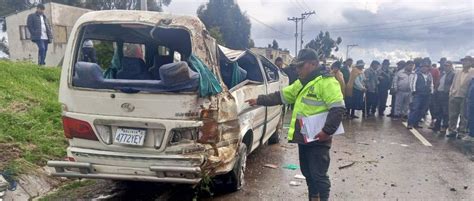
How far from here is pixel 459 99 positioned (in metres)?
8.23

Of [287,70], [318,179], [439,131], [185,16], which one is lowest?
[439,131]

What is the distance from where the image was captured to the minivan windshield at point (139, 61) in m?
3.54

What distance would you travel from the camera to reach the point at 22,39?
21125 mm

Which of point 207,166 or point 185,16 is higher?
point 185,16

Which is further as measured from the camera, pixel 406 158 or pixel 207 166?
pixel 406 158

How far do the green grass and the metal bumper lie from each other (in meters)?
1.40

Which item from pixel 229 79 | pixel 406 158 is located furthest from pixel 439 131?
pixel 229 79

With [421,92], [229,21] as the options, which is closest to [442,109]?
[421,92]

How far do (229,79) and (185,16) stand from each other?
150cm

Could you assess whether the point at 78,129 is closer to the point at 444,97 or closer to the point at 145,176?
the point at 145,176

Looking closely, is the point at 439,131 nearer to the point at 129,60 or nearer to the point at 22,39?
the point at 129,60

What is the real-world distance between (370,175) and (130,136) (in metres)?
3.56

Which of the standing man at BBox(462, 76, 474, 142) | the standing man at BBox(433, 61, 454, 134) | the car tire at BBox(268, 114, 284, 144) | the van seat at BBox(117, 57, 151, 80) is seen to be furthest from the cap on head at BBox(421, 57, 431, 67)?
the van seat at BBox(117, 57, 151, 80)

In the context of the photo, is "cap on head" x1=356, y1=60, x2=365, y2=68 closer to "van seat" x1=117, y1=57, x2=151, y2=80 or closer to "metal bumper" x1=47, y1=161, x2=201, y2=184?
"van seat" x1=117, y1=57, x2=151, y2=80
